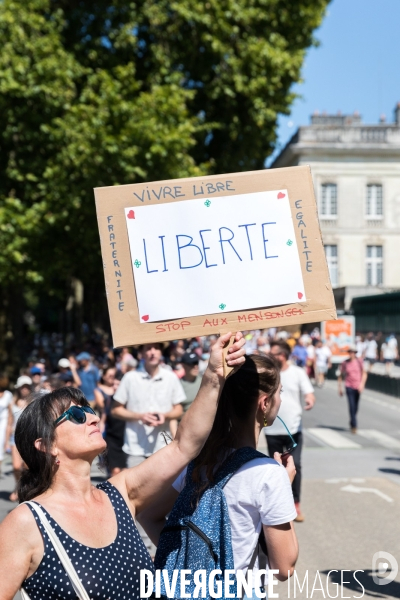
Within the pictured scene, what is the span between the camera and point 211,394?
9.56 ft

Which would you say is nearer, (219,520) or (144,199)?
(219,520)

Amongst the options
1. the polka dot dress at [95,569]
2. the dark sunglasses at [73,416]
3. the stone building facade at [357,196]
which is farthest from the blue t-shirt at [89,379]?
the stone building facade at [357,196]

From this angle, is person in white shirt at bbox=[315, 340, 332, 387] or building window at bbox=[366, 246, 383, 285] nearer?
person in white shirt at bbox=[315, 340, 332, 387]

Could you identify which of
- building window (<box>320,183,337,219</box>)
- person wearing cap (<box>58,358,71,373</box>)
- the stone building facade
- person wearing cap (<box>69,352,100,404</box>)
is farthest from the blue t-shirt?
building window (<box>320,183,337,219</box>)

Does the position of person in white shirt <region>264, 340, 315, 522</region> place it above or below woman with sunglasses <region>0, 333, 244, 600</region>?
below

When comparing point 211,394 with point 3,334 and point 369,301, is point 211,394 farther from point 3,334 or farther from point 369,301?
point 369,301

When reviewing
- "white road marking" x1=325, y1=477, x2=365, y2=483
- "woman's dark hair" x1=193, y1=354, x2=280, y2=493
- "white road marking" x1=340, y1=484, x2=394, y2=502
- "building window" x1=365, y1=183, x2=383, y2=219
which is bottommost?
"white road marking" x1=325, y1=477, x2=365, y2=483

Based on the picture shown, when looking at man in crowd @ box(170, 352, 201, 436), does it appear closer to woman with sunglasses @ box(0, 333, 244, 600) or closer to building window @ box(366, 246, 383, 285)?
woman with sunglasses @ box(0, 333, 244, 600)

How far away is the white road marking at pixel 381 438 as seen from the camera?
1502 cm

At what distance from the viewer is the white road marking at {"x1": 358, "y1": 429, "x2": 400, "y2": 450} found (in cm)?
1502

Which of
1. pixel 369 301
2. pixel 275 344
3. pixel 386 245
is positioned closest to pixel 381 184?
pixel 386 245

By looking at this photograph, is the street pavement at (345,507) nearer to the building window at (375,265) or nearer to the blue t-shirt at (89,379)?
the blue t-shirt at (89,379)

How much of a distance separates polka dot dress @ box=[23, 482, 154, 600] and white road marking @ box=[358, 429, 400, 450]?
40.7ft

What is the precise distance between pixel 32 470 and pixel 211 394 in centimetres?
67
